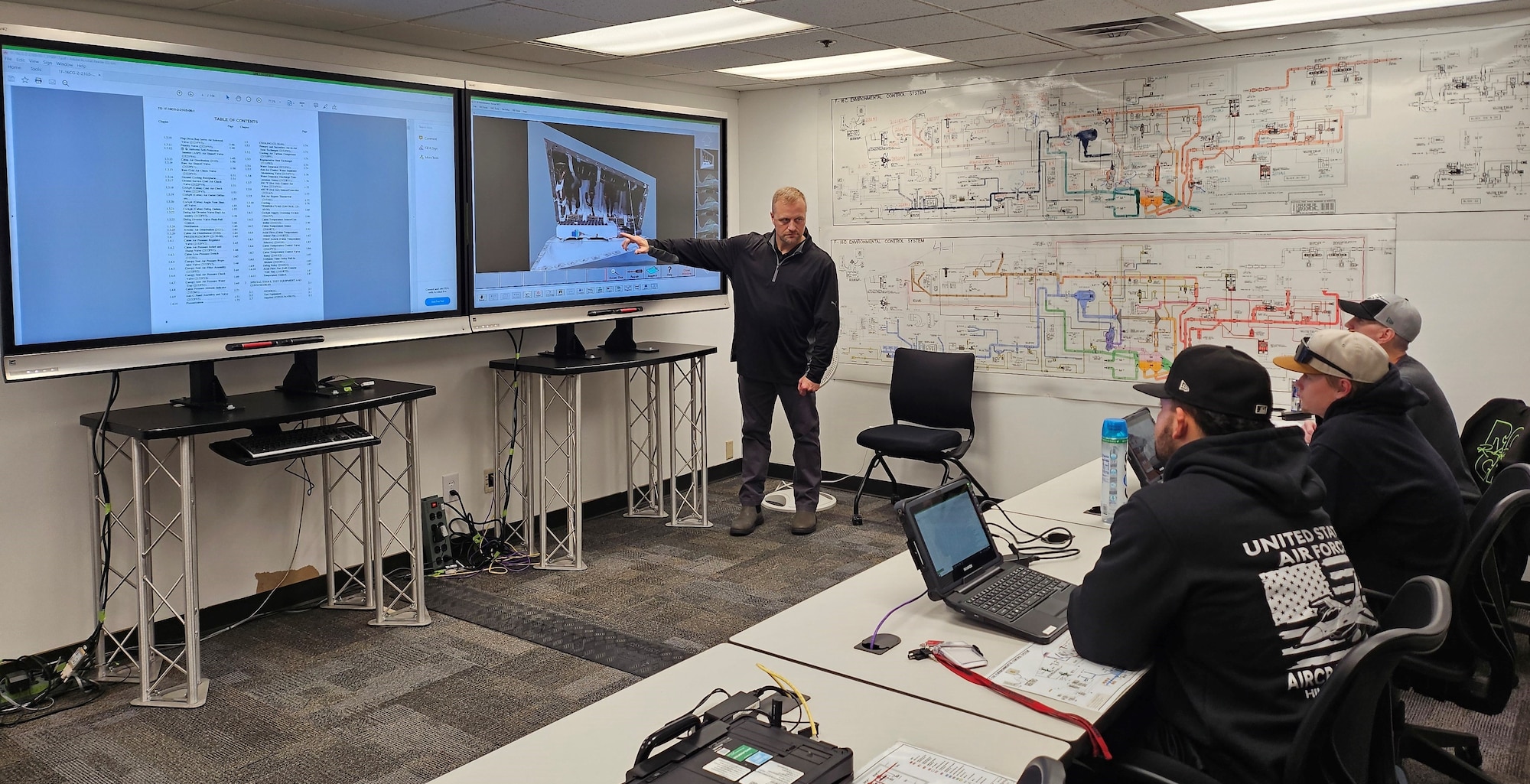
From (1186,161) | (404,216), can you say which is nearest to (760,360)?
(404,216)

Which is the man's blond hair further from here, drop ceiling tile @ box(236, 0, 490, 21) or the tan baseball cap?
the tan baseball cap

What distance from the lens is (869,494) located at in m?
6.45

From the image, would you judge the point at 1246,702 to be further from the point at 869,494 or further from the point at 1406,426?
the point at 869,494

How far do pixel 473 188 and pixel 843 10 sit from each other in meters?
1.74

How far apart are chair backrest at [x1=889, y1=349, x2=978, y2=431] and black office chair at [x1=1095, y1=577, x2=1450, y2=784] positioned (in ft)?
12.5

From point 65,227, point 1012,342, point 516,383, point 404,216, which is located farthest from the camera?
point 1012,342

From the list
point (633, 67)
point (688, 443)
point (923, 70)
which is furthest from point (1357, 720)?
Answer: point (688, 443)

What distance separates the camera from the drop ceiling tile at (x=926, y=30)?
436 cm

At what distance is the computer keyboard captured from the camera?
3686 millimetres

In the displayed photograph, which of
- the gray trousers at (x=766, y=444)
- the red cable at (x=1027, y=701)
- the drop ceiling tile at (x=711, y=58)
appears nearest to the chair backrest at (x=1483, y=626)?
the red cable at (x=1027, y=701)

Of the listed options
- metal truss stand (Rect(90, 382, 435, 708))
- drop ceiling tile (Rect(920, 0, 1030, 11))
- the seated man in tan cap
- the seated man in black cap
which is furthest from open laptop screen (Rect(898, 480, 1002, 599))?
metal truss stand (Rect(90, 382, 435, 708))

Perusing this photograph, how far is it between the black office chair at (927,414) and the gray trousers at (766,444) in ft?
0.97

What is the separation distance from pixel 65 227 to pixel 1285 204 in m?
4.83

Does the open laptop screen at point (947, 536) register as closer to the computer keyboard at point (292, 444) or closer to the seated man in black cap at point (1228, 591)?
the seated man in black cap at point (1228, 591)
